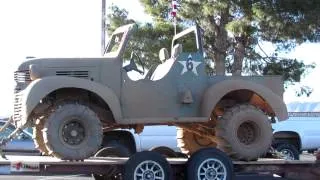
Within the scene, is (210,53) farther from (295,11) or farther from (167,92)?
(167,92)

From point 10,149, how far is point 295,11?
11096 mm

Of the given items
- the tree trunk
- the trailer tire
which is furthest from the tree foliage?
the trailer tire

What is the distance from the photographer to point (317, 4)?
73.0 feet

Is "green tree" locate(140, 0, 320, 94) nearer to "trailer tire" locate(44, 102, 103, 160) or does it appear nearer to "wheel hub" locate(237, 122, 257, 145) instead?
"wheel hub" locate(237, 122, 257, 145)

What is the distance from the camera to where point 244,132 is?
1108cm

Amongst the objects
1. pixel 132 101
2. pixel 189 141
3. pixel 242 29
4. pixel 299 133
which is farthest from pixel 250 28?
pixel 132 101

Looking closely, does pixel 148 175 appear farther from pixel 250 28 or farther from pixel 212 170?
pixel 250 28

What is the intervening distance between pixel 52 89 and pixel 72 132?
71 centimetres

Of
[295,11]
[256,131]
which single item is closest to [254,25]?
[295,11]

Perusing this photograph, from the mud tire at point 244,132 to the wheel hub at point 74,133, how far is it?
2.35 metres

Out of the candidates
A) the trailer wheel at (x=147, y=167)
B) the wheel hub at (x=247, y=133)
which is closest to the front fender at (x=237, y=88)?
the wheel hub at (x=247, y=133)

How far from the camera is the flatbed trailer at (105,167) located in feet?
31.7

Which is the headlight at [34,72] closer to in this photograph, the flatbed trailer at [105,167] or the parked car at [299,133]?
the flatbed trailer at [105,167]

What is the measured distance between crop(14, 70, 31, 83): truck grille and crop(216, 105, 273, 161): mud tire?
319cm
